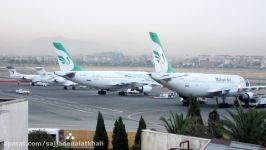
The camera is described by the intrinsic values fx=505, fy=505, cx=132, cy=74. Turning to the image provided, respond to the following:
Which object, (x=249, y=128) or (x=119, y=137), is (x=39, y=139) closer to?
(x=119, y=137)

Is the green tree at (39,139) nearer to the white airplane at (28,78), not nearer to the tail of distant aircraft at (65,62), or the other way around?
the tail of distant aircraft at (65,62)

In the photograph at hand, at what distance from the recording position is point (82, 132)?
28484mm

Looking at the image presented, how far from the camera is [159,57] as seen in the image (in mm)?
52188

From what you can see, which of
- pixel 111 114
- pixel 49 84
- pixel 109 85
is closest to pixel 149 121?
Answer: pixel 111 114

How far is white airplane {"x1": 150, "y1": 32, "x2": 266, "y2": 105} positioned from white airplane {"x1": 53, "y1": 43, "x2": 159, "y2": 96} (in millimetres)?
17200

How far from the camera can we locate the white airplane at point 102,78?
68.1 meters

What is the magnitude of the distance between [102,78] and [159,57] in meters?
17.9

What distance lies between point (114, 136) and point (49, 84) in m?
79.2

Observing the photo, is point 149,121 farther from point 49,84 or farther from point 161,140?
point 49,84

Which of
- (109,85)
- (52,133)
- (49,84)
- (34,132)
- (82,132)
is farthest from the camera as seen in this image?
(49,84)

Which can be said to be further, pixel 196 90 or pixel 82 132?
pixel 196 90

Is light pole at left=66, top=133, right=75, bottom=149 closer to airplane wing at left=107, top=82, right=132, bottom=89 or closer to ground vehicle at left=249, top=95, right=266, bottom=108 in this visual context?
ground vehicle at left=249, top=95, right=266, bottom=108

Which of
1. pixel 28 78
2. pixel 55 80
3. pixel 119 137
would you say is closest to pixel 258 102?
pixel 119 137

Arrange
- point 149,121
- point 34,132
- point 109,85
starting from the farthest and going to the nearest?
point 109,85
point 149,121
point 34,132
